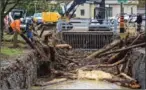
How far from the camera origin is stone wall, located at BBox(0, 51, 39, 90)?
16.0 meters

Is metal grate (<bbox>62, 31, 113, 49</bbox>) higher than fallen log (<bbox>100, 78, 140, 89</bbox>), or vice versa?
metal grate (<bbox>62, 31, 113, 49</bbox>)

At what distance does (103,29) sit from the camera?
36.6 m

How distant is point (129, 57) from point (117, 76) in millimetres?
1789

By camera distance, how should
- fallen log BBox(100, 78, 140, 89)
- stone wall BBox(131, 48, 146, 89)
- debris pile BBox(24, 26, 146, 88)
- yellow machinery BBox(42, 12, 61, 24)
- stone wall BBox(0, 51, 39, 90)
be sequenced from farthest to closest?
yellow machinery BBox(42, 12, 61, 24), debris pile BBox(24, 26, 146, 88), fallen log BBox(100, 78, 140, 89), stone wall BBox(131, 48, 146, 89), stone wall BBox(0, 51, 39, 90)

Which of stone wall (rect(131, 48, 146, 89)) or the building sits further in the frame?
the building

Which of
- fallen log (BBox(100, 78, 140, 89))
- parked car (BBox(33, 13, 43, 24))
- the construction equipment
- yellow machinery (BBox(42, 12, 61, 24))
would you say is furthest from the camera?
parked car (BBox(33, 13, 43, 24))

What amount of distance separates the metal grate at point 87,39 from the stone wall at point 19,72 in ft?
41.0

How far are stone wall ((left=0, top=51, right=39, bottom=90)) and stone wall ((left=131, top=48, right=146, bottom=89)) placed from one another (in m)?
4.91

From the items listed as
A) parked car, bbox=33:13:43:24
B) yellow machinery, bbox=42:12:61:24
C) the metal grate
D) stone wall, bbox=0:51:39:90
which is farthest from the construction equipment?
stone wall, bbox=0:51:39:90

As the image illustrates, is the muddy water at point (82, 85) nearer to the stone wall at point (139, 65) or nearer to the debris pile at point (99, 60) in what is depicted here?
the debris pile at point (99, 60)

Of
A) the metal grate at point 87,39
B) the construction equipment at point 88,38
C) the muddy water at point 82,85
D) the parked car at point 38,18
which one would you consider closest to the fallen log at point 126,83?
the muddy water at point 82,85

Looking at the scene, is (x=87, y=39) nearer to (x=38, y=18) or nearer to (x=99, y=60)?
(x=99, y=60)

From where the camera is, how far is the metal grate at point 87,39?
118 ft

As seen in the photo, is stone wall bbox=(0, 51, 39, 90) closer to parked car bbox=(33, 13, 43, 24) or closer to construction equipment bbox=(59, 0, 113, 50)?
construction equipment bbox=(59, 0, 113, 50)
